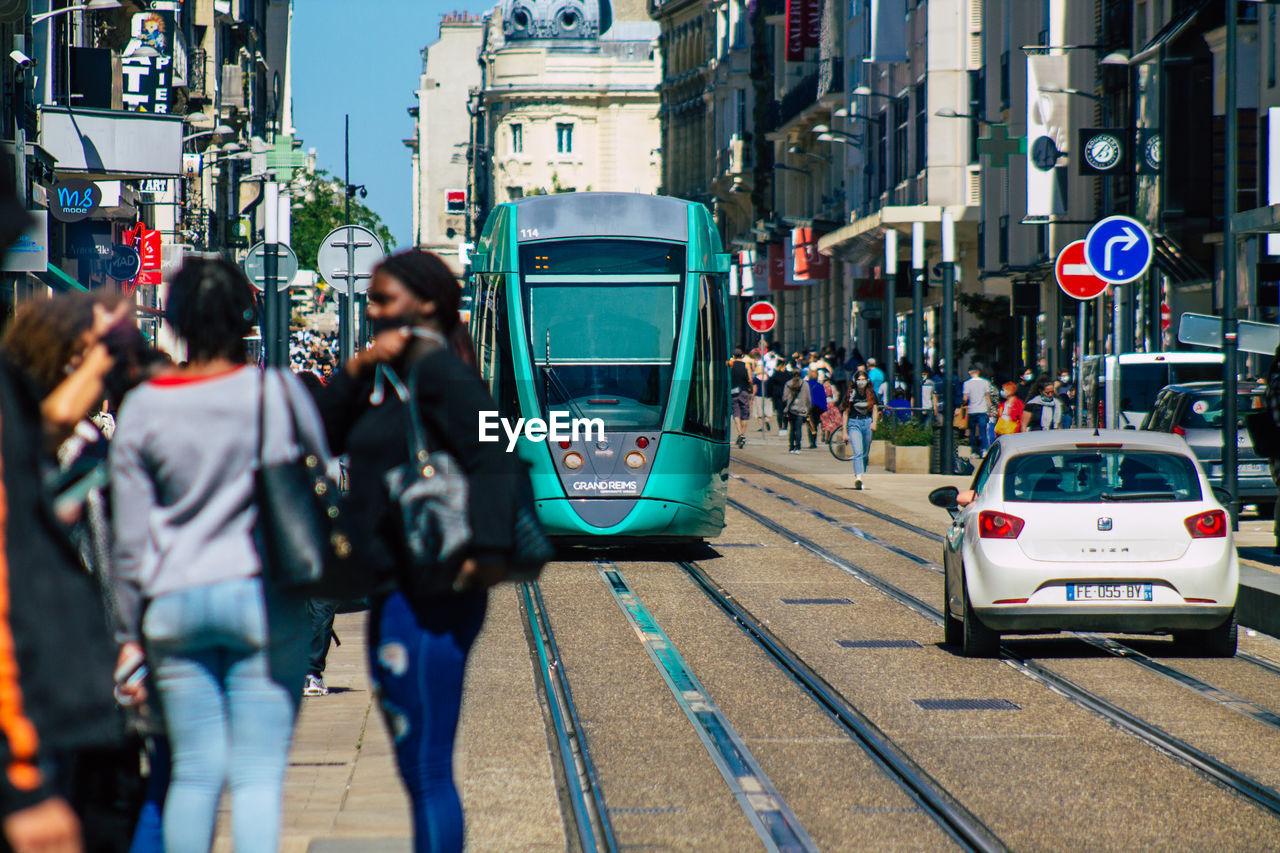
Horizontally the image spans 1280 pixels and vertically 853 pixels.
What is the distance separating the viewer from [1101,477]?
39.7 ft

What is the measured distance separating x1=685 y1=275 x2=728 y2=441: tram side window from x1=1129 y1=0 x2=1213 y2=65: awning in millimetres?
17313

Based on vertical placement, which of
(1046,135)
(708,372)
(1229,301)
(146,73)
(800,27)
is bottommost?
(708,372)

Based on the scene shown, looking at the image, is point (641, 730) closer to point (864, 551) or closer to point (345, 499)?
point (345, 499)

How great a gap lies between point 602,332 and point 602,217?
3.82 feet

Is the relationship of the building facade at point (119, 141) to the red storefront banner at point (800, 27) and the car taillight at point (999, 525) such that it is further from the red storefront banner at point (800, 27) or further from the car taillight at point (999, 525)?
the red storefront banner at point (800, 27)

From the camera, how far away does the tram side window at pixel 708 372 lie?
58.4 ft

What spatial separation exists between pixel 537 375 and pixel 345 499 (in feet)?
41.3

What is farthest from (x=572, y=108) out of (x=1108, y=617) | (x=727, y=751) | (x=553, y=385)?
(x=727, y=751)

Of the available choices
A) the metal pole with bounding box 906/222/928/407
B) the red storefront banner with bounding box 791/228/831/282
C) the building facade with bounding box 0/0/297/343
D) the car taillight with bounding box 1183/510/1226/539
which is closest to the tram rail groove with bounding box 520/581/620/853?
the car taillight with bounding box 1183/510/1226/539

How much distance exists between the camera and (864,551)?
1942 centimetres

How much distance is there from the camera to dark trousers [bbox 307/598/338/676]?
30.0 ft

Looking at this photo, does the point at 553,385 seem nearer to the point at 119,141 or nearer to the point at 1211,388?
the point at 1211,388

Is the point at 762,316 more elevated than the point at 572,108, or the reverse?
the point at 572,108

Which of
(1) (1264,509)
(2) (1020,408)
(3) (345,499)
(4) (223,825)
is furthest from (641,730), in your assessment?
(2) (1020,408)
